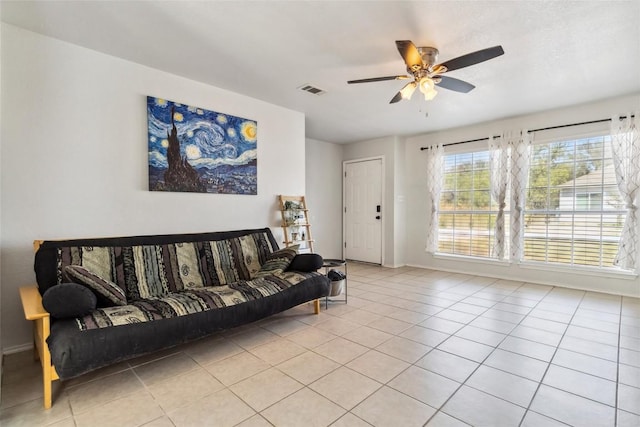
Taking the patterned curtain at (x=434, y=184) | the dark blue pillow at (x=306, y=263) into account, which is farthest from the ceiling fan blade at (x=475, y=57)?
the patterned curtain at (x=434, y=184)

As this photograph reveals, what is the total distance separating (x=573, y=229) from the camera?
13.7 feet

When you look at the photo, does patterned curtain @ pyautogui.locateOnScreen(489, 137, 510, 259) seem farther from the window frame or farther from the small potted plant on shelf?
the small potted plant on shelf

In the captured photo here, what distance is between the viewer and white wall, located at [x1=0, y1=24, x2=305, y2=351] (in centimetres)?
229

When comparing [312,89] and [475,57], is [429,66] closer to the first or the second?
[475,57]

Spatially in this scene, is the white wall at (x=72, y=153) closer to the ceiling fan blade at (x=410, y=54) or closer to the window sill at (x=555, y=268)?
the ceiling fan blade at (x=410, y=54)

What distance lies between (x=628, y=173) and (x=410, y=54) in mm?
3412

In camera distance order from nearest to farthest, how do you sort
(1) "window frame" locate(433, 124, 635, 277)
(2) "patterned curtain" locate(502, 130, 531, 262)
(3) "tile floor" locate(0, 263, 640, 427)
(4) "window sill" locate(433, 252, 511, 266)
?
(3) "tile floor" locate(0, 263, 640, 427) < (1) "window frame" locate(433, 124, 635, 277) < (2) "patterned curtain" locate(502, 130, 531, 262) < (4) "window sill" locate(433, 252, 511, 266)

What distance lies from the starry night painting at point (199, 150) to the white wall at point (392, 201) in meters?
2.79

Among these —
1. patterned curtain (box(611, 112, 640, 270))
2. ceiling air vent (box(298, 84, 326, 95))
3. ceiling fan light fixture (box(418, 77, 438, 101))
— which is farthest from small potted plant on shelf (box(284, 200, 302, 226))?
patterned curtain (box(611, 112, 640, 270))

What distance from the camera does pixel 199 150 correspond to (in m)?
3.25

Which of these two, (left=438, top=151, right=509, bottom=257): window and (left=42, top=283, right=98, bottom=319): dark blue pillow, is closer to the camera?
(left=42, top=283, right=98, bottom=319): dark blue pillow

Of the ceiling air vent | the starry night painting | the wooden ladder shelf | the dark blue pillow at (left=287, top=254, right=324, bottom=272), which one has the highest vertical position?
the ceiling air vent

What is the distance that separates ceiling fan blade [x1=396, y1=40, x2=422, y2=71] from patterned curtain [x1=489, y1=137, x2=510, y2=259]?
9.62ft

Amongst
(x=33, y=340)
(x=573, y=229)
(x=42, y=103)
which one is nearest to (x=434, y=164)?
(x=573, y=229)
